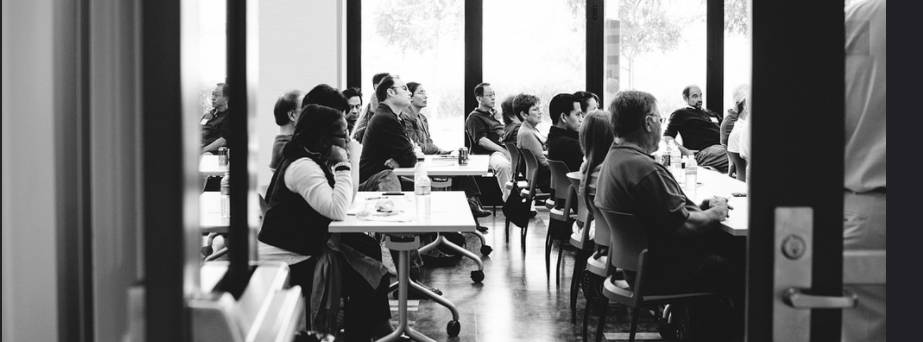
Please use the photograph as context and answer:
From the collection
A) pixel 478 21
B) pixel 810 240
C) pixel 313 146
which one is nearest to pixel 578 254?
pixel 313 146

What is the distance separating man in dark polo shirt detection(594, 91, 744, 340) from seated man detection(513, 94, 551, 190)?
9.57 ft

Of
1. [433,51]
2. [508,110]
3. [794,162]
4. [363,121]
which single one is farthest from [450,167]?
[794,162]

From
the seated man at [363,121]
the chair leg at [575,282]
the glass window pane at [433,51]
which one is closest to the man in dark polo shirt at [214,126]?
the seated man at [363,121]

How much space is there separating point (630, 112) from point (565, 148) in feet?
8.03

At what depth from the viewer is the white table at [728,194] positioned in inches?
143

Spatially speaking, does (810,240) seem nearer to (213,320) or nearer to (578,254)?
(213,320)

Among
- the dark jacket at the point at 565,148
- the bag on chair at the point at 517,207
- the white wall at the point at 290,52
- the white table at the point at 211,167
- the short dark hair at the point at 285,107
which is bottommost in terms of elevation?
the bag on chair at the point at 517,207

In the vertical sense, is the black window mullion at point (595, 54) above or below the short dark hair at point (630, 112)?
above

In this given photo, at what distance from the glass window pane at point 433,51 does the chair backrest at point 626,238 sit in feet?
22.3

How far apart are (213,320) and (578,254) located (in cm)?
360

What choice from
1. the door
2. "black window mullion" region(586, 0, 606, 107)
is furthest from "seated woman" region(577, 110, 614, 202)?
"black window mullion" region(586, 0, 606, 107)

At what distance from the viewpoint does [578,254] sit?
475cm

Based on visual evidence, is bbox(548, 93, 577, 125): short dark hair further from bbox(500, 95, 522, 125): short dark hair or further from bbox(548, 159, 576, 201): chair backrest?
bbox(500, 95, 522, 125): short dark hair

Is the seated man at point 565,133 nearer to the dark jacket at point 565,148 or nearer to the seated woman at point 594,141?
the dark jacket at point 565,148
